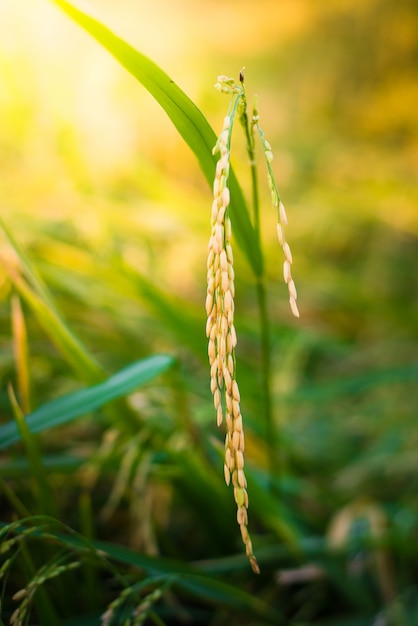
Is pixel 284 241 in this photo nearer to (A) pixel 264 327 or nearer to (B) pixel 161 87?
(B) pixel 161 87

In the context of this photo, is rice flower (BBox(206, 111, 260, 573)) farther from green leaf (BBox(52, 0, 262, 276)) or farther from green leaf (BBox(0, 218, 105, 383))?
green leaf (BBox(0, 218, 105, 383))

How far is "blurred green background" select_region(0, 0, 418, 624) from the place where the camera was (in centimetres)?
76

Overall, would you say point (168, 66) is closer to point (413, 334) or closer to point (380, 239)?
point (380, 239)

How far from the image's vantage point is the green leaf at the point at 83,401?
48 cm

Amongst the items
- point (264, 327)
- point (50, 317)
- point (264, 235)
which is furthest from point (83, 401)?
point (264, 235)

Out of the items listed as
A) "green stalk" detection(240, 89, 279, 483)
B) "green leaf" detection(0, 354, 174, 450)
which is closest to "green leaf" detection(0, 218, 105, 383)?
"green leaf" detection(0, 354, 174, 450)

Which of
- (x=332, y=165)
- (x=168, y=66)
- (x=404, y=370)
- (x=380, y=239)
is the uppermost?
(x=168, y=66)

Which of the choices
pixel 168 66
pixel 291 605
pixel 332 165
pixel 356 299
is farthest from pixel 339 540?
pixel 168 66

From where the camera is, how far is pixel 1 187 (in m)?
1.04

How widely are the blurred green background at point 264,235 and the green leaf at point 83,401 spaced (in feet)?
0.36

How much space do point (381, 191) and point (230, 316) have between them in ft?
3.75

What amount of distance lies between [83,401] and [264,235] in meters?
1.03

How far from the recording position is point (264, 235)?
1434 millimetres

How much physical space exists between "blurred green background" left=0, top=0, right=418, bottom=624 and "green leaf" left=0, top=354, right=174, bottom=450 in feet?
0.36
